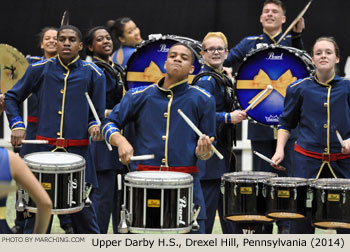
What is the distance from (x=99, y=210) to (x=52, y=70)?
1.39 meters

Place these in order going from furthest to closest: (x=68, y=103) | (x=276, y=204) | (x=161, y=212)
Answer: (x=68, y=103)
(x=276, y=204)
(x=161, y=212)

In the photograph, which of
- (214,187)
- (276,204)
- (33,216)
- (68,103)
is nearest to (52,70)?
(68,103)

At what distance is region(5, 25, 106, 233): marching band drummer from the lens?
6.58m

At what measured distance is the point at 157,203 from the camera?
518 centimetres

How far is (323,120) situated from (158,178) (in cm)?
166

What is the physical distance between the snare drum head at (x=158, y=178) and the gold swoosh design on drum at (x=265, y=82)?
6.60 ft

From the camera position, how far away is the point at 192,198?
5391mm

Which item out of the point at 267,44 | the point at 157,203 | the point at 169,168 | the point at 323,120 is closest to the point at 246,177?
the point at 323,120

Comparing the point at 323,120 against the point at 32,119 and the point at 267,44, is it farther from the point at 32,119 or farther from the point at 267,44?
the point at 32,119

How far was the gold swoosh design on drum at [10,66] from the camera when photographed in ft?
26.5

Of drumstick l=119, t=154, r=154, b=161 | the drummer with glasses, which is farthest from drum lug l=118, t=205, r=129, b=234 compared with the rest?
the drummer with glasses

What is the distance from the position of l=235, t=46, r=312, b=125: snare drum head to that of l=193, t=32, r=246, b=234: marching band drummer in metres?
0.18

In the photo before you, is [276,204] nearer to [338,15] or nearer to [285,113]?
[285,113]

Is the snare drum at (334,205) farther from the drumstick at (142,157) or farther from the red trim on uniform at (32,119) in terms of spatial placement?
the red trim on uniform at (32,119)
